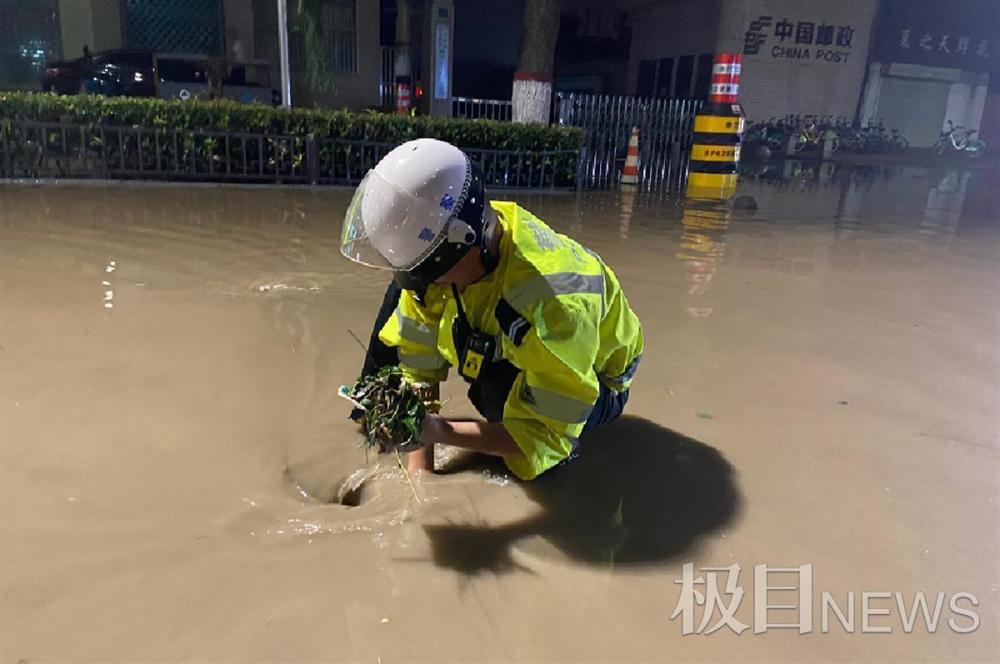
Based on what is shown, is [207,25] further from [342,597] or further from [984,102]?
[984,102]

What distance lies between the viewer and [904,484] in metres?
2.54

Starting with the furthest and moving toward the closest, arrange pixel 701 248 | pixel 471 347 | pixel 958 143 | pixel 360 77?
pixel 958 143
pixel 360 77
pixel 701 248
pixel 471 347

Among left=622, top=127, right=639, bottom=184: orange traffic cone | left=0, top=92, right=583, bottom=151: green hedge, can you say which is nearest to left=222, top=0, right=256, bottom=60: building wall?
left=0, top=92, right=583, bottom=151: green hedge

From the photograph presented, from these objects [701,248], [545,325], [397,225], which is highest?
[397,225]

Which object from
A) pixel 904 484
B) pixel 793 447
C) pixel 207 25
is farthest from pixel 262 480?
pixel 207 25

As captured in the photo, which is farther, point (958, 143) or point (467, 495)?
point (958, 143)

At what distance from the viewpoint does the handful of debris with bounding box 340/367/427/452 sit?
186 cm

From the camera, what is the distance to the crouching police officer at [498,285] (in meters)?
1.89

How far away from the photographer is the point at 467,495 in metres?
2.35

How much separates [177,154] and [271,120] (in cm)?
114

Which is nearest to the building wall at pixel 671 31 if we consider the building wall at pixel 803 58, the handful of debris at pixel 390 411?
the building wall at pixel 803 58

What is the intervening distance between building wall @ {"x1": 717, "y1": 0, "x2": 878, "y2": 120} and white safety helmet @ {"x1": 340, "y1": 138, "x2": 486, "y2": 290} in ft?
58.1

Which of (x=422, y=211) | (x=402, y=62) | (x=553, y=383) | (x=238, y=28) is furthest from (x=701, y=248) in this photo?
(x=238, y=28)

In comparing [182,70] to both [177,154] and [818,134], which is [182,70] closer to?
[177,154]
